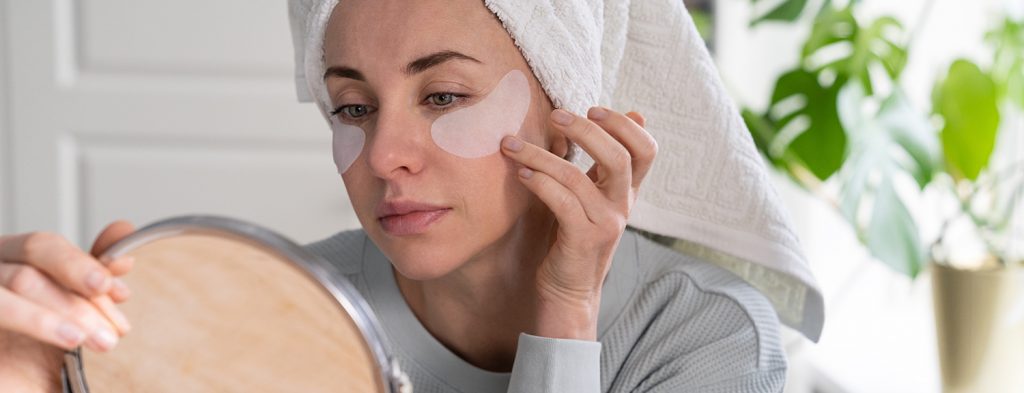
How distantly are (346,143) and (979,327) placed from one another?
4.06 feet

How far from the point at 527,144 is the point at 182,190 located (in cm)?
162

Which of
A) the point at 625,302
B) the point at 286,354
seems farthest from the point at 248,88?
the point at 286,354

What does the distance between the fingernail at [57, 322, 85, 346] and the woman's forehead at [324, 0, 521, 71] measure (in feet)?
1.11

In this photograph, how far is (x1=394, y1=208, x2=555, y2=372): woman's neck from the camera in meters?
1.00

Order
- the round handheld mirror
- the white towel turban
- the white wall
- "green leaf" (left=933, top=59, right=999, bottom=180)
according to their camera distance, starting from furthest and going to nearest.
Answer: the white wall, "green leaf" (left=933, top=59, right=999, bottom=180), the white towel turban, the round handheld mirror

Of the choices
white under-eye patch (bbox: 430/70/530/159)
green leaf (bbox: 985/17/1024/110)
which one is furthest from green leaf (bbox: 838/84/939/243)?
white under-eye patch (bbox: 430/70/530/159)

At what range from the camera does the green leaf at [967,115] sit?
5.14ft

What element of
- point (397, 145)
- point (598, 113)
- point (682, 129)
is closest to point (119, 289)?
point (397, 145)

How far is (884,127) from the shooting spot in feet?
4.97

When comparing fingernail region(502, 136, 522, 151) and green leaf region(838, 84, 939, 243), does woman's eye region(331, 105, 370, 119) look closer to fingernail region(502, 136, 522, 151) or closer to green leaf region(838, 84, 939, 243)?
fingernail region(502, 136, 522, 151)

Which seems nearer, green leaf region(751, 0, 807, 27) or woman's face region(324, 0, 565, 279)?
woman's face region(324, 0, 565, 279)

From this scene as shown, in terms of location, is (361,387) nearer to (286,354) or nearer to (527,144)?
(286,354)

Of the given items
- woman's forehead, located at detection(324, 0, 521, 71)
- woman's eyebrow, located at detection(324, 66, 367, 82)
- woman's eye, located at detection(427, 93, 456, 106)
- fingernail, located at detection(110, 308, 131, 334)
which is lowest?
fingernail, located at detection(110, 308, 131, 334)

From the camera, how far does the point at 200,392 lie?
0.61 m
